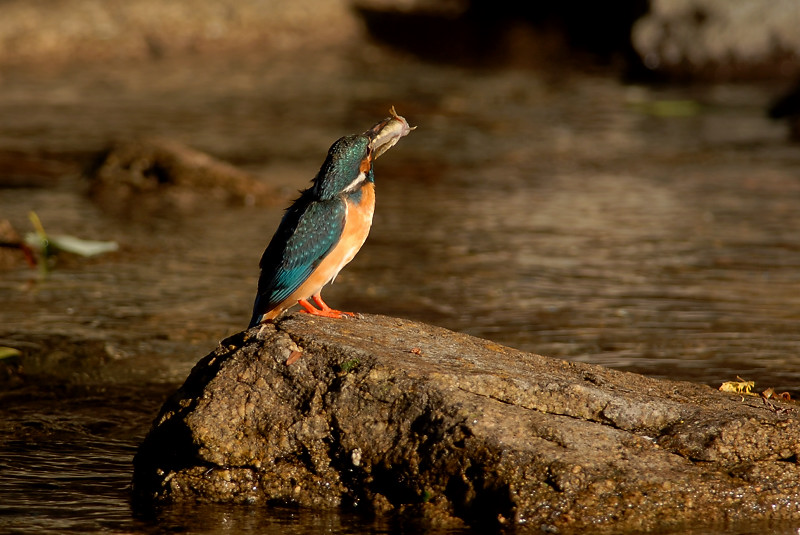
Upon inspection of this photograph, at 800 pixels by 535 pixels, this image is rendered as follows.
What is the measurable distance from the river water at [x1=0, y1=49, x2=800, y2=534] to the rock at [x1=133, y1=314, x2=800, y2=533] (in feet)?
0.53

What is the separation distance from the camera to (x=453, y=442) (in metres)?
4.21

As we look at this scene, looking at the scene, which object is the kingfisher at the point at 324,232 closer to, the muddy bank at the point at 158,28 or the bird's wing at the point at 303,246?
the bird's wing at the point at 303,246

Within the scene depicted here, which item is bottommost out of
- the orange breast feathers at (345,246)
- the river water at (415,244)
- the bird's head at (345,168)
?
the river water at (415,244)

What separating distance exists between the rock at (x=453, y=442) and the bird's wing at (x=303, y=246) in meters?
0.39

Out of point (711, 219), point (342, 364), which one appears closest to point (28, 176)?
point (711, 219)

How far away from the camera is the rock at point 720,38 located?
1736 cm

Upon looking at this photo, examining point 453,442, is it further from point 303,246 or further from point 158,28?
point 158,28

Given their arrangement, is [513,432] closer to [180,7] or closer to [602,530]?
[602,530]

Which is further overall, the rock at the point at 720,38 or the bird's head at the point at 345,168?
the rock at the point at 720,38

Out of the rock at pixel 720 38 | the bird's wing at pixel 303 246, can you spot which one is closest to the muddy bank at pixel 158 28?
the rock at pixel 720 38

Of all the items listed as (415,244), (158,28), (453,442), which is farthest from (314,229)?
(158,28)

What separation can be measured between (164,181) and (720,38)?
9.52 meters

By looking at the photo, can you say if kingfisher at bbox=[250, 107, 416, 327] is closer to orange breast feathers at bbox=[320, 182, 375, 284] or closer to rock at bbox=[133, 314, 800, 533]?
→ orange breast feathers at bbox=[320, 182, 375, 284]

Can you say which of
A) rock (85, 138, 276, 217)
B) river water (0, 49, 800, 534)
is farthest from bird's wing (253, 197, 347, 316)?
rock (85, 138, 276, 217)
